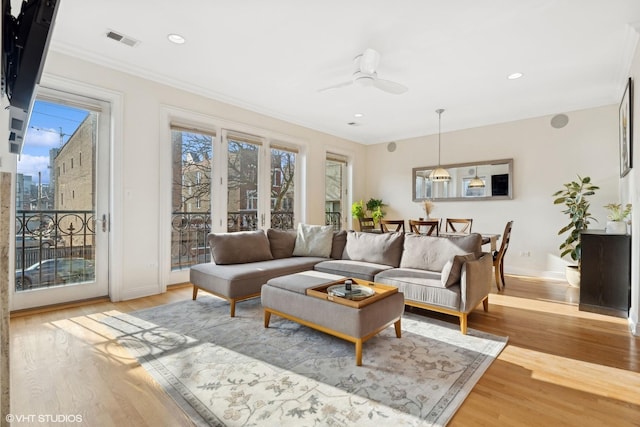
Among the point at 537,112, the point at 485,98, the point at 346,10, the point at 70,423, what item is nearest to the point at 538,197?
the point at 537,112

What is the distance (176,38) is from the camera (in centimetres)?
314

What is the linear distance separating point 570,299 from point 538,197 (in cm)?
200

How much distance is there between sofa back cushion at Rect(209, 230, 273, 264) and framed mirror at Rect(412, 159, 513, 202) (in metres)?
3.87

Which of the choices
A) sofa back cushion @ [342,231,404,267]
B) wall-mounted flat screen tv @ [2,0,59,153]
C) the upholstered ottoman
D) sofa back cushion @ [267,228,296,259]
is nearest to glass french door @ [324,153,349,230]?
sofa back cushion @ [267,228,296,259]

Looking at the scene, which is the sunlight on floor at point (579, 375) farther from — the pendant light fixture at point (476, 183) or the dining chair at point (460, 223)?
the pendant light fixture at point (476, 183)

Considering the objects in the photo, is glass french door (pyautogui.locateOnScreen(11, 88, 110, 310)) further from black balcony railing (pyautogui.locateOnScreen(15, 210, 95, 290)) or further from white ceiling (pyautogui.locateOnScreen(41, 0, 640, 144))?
white ceiling (pyautogui.locateOnScreen(41, 0, 640, 144))

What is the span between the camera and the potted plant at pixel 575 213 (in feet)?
14.4

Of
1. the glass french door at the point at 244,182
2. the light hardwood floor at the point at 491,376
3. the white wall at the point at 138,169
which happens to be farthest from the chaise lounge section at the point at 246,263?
the light hardwood floor at the point at 491,376

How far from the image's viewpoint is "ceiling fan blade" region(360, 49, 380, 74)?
3.25m

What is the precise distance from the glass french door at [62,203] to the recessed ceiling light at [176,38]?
1.26 m

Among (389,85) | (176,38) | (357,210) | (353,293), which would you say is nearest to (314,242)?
(353,293)

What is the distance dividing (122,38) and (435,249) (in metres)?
3.94

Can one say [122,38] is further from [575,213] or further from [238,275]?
[575,213]

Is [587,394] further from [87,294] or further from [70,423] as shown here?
[87,294]
